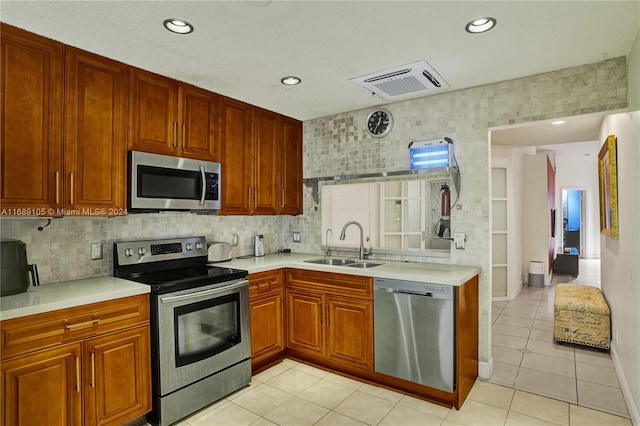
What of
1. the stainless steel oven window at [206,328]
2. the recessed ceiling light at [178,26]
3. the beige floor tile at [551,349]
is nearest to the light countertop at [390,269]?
the stainless steel oven window at [206,328]

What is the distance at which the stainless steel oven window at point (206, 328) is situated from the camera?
2.49 metres

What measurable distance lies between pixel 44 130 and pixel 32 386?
4.71ft

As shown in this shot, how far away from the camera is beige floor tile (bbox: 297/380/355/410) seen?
2.68m

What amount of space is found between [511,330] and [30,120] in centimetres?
487

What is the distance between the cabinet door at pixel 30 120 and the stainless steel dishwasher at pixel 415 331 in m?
2.36

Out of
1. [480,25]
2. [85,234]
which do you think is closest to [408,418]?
[480,25]

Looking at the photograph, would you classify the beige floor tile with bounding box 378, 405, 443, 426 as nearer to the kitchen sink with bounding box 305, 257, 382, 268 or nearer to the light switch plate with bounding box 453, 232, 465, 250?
the kitchen sink with bounding box 305, 257, 382, 268

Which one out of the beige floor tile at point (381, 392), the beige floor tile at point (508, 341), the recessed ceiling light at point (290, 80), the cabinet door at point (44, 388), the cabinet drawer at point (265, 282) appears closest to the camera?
the cabinet door at point (44, 388)

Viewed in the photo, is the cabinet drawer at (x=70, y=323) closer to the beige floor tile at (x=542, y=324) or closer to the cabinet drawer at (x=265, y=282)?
the cabinet drawer at (x=265, y=282)

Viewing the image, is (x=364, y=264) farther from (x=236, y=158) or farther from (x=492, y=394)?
(x=236, y=158)

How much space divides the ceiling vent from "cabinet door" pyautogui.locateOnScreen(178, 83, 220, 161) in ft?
4.07

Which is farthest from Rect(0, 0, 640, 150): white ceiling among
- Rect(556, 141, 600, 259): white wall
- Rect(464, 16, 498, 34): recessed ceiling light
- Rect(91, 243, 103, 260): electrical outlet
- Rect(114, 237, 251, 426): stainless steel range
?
Rect(556, 141, 600, 259): white wall

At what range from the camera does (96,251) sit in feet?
8.73

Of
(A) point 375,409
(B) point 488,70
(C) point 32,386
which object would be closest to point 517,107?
(B) point 488,70
